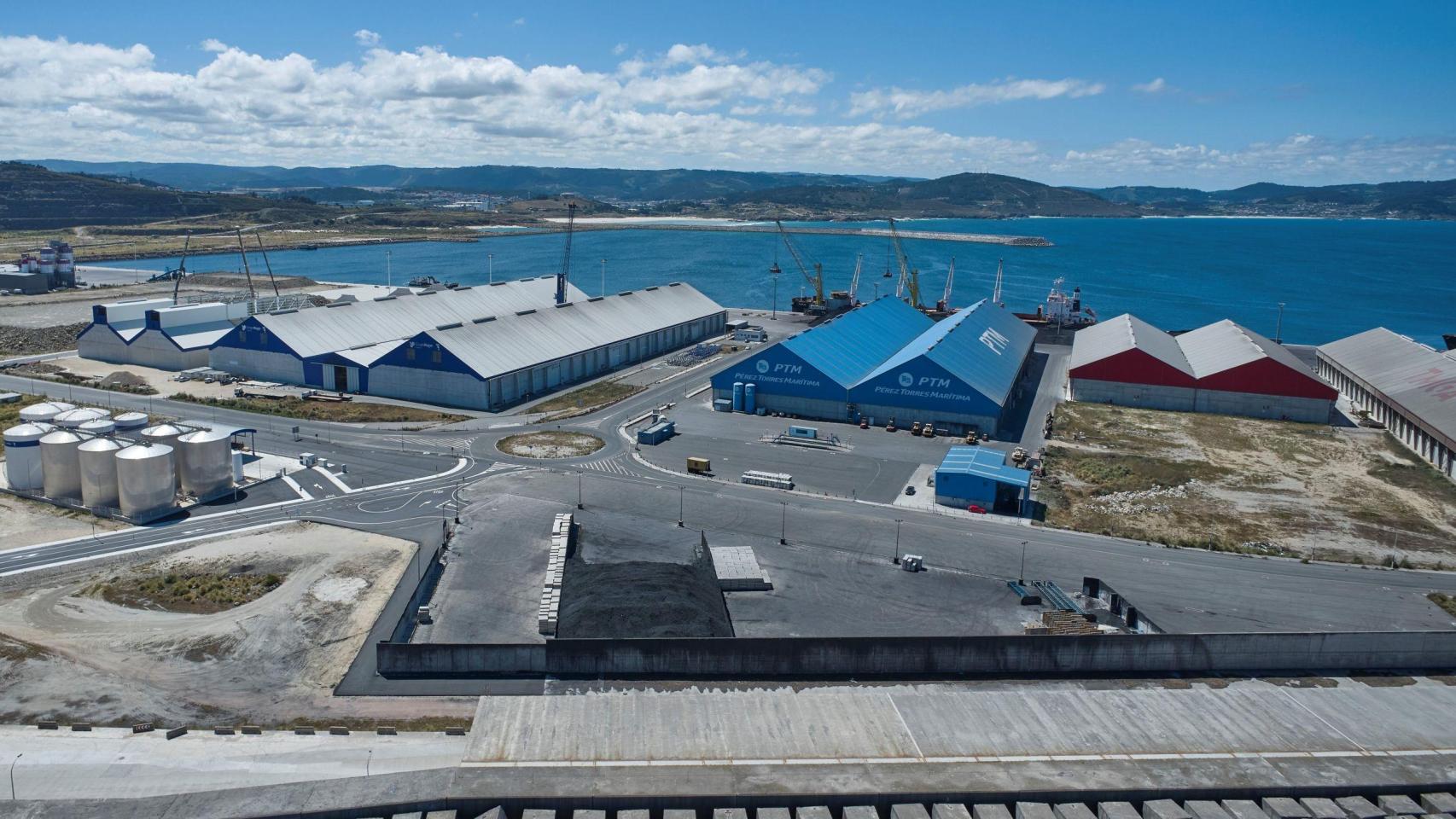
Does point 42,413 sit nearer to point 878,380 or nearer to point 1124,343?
point 878,380

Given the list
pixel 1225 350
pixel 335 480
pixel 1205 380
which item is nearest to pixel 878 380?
pixel 1205 380

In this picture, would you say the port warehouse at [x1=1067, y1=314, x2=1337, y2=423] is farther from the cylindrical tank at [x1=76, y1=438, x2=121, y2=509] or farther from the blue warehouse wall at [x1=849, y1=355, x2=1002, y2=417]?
the cylindrical tank at [x1=76, y1=438, x2=121, y2=509]

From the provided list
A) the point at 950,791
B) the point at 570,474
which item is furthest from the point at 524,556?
the point at 950,791

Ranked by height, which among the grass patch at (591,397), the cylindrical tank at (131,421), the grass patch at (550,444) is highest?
the cylindrical tank at (131,421)

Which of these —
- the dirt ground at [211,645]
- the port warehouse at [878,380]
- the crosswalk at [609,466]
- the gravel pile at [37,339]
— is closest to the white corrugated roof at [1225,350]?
the port warehouse at [878,380]

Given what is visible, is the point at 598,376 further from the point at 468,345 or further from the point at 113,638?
the point at 113,638

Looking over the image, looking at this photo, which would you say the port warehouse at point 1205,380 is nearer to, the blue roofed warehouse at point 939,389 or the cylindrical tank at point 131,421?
the blue roofed warehouse at point 939,389
